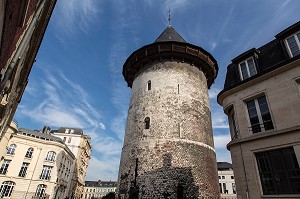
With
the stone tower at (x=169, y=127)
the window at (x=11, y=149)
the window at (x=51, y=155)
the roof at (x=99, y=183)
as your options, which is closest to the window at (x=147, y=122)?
the stone tower at (x=169, y=127)

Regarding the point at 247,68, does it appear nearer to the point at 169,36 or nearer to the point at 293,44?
the point at 293,44

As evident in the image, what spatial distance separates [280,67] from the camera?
26.7ft

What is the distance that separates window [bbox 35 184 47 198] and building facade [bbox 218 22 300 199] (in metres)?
31.3

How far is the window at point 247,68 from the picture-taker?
9.64m

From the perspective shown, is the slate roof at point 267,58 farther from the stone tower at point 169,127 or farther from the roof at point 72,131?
the roof at point 72,131

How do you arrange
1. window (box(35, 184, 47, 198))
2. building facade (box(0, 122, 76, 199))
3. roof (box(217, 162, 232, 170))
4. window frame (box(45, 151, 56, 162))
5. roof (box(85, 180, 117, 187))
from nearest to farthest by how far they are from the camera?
building facade (box(0, 122, 76, 199)) < window (box(35, 184, 47, 198)) < window frame (box(45, 151, 56, 162)) < roof (box(217, 162, 232, 170)) < roof (box(85, 180, 117, 187))

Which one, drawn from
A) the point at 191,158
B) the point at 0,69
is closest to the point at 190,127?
the point at 191,158

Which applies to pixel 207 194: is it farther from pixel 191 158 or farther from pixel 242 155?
pixel 242 155

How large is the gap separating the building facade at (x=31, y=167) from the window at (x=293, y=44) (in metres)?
30.3

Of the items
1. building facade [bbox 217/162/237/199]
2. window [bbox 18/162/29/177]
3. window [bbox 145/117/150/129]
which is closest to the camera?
window [bbox 145/117/150/129]

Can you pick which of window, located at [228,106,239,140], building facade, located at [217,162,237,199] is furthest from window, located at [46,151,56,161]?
building facade, located at [217,162,237,199]

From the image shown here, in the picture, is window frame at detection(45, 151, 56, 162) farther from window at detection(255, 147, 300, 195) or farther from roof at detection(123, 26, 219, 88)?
window at detection(255, 147, 300, 195)

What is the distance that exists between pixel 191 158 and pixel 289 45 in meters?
8.44

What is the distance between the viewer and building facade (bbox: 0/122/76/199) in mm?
27469
